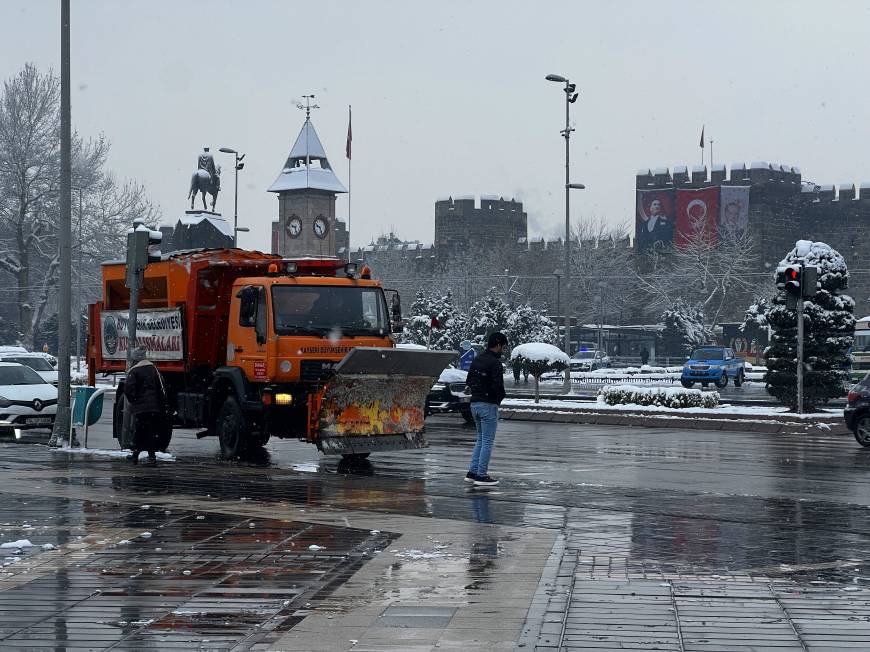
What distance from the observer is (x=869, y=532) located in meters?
11.4

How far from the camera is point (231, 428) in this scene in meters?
19.0

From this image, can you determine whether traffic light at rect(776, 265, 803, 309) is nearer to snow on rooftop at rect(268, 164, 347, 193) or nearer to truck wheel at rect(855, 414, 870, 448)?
truck wheel at rect(855, 414, 870, 448)

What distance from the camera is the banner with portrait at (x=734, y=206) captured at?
350 feet

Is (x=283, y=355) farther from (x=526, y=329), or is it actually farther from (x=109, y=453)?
(x=526, y=329)

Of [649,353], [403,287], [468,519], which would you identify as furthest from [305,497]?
[403,287]

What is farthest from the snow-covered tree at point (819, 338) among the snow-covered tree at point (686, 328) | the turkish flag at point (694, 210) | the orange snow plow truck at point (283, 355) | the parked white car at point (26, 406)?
the turkish flag at point (694, 210)

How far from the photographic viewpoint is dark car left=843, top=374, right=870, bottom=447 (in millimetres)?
22047

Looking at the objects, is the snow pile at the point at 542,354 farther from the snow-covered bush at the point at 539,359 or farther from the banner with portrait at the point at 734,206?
the banner with portrait at the point at 734,206

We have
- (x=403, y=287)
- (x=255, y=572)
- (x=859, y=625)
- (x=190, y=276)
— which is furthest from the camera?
(x=403, y=287)

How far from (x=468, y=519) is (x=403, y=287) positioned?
97254 mm

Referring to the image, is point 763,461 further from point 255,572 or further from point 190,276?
point 255,572

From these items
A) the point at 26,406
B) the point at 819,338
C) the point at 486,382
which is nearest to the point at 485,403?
the point at 486,382

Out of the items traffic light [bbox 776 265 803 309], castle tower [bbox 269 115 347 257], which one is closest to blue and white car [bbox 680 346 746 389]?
traffic light [bbox 776 265 803 309]

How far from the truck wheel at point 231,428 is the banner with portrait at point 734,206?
89.4 m
